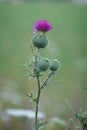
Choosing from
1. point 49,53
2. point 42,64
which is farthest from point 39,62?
point 49,53

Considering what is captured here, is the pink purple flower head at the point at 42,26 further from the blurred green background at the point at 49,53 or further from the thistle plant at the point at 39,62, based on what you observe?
the blurred green background at the point at 49,53

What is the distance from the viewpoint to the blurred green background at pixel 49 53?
181 cm

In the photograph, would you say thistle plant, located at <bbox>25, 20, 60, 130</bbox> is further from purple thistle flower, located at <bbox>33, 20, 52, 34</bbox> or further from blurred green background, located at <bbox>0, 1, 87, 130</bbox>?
blurred green background, located at <bbox>0, 1, 87, 130</bbox>

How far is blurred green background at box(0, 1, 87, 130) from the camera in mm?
1813

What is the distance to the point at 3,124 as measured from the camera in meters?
1.50

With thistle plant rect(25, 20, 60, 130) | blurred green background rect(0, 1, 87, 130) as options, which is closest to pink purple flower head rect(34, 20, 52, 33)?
thistle plant rect(25, 20, 60, 130)

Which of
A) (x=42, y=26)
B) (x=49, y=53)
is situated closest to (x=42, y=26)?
(x=42, y=26)

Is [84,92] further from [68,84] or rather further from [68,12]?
[68,12]

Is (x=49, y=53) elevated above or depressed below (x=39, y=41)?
below

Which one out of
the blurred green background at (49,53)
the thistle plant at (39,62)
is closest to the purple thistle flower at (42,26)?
the thistle plant at (39,62)

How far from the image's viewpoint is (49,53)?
1974 mm

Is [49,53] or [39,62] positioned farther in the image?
[49,53]

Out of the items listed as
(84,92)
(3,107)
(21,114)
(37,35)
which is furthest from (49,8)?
(37,35)

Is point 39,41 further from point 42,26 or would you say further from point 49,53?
point 49,53
